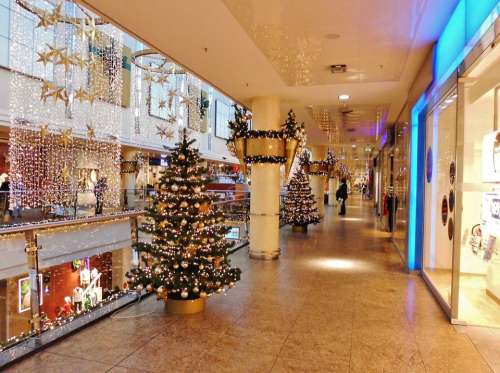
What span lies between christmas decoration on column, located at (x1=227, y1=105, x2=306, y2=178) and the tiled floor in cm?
250

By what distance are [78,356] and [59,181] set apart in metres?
13.7

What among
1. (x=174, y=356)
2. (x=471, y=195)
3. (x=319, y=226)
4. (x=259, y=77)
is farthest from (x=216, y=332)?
(x=319, y=226)

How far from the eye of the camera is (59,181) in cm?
1528

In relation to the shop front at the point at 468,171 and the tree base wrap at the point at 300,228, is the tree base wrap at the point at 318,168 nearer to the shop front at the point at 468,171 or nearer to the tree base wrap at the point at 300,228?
the tree base wrap at the point at 300,228

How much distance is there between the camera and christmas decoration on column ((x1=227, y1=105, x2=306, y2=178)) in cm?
728

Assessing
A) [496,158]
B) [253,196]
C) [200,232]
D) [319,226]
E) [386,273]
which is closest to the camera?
[496,158]

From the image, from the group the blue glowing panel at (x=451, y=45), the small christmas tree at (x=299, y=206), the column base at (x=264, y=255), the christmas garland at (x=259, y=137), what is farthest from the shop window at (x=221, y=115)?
the blue glowing panel at (x=451, y=45)

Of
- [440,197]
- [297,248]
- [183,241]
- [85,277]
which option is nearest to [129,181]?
[85,277]

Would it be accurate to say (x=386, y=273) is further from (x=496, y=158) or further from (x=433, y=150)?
(x=496, y=158)

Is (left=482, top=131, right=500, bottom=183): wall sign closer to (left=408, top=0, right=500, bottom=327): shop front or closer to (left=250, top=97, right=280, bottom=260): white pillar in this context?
(left=408, top=0, right=500, bottom=327): shop front

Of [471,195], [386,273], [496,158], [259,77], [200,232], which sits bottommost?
[386,273]

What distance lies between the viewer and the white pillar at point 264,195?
7.32 meters

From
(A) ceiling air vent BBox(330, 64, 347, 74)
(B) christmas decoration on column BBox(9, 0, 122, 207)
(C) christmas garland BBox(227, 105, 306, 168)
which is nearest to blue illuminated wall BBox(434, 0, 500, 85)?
(A) ceiling air vent BBox(330, 64, 347, 74)

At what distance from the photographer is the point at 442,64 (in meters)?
4.33
